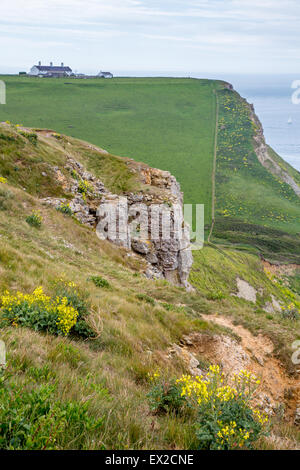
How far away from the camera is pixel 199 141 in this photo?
101875 millimetres

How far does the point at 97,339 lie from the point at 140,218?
17.2 meters

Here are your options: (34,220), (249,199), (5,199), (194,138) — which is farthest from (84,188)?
(194,138)

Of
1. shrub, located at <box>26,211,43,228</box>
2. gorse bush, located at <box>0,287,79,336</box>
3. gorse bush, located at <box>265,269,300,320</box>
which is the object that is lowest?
gorse bush, located at <box>265,269,300,320</box>

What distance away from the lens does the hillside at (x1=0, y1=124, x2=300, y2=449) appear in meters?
2.92

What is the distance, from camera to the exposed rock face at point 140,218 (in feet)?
68.3

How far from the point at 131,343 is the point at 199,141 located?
→ 10235cm

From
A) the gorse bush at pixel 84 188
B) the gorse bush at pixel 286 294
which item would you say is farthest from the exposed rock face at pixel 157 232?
the gorse bush at pixel 286 294

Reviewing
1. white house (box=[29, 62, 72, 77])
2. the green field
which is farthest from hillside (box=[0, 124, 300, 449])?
white house (box=[29, 62, 72, 77])

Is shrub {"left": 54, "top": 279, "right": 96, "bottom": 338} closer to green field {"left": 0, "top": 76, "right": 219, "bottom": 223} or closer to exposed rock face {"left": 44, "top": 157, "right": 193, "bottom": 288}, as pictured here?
exposed rock face {"left": 44, "top": 157, "right": 193, "bottom": 288}

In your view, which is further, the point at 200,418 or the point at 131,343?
the point at 131,343

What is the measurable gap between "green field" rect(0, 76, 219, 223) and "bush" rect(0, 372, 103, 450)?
72001mm

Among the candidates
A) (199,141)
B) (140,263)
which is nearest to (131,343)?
(140,263)

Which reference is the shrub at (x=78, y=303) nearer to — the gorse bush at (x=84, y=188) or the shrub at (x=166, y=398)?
the shrub at (x=166, y=398)
